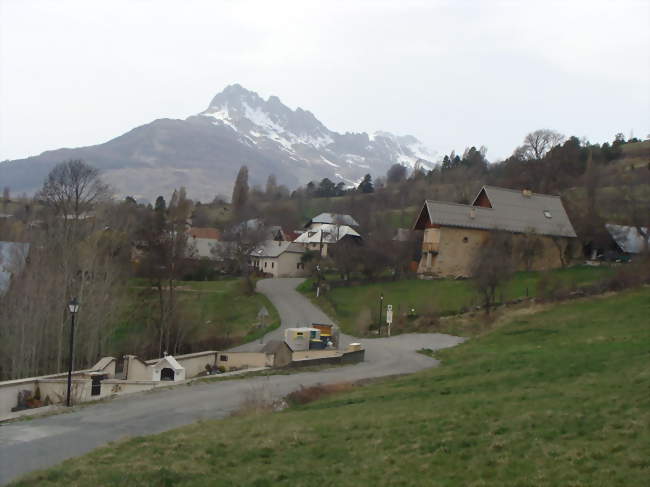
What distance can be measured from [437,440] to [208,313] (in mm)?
40198

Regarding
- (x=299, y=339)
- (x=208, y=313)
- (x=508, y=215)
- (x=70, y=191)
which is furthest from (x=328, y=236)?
(x=299, y=339)

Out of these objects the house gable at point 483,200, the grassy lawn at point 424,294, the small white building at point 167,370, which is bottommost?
the small white building at point 167,370

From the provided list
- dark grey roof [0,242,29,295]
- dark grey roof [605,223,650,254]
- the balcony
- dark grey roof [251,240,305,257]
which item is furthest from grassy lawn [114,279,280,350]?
dark grey roof [605,223,650,254]

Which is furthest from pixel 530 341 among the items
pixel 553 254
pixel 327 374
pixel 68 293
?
pixel 553 254

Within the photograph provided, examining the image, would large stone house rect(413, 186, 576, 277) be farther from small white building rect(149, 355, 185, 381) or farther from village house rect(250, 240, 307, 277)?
small white building rect(149, 355, 185, 381)

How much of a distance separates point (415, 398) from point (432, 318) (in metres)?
24.8

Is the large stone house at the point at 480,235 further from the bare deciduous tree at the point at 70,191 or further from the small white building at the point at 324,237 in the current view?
the bare deciduous tree at the point at 70,191

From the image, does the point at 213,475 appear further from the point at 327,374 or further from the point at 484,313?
the point at 484,313

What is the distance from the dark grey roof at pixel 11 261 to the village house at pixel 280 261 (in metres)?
37.1

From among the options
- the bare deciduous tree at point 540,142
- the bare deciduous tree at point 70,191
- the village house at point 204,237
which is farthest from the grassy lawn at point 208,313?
the bare deciduous tree at point 540,142

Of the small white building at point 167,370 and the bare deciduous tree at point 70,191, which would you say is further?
the bare deciduous tree at point 70,191

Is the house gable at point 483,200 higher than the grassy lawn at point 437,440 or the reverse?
higher

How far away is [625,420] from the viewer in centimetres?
1097

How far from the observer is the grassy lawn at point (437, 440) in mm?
9438
